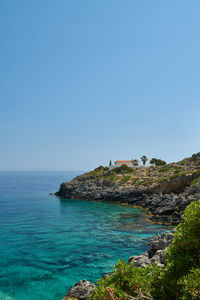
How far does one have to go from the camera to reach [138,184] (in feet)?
270

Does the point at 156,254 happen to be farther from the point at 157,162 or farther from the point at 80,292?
the point at 157,162

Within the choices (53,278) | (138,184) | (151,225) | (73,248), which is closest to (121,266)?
(53,278)

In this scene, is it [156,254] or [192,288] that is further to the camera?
[156,254]

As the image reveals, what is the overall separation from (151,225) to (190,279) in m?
38.3

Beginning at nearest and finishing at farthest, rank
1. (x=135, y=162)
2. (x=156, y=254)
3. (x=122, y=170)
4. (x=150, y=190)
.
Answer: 1. (x=156, y=254)
2. (x=150, y=190)
3. (x=122, y=170)
4. (x=135, y=162)

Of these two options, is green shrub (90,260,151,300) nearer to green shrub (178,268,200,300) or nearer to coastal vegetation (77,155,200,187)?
green shrub (178,268,200,300)

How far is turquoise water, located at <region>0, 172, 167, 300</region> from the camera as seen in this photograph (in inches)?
870

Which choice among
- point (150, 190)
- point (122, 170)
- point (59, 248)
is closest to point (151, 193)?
point (150, 190)

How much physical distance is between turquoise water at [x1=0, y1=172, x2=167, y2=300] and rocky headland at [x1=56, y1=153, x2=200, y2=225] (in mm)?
6492

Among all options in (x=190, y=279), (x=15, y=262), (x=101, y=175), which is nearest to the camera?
(x=190, y=279)

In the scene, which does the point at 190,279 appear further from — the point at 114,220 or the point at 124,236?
the point at 114,220

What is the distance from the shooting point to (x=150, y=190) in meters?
74.5

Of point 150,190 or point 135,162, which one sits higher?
point 135,162

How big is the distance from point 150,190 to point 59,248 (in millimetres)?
47937
